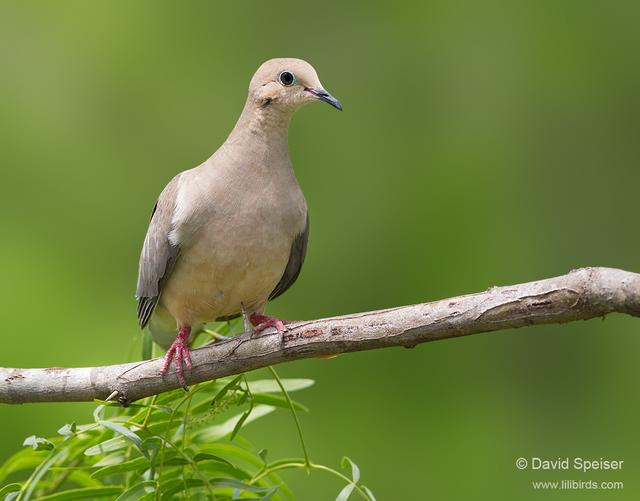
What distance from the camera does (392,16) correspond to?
22.4 ft

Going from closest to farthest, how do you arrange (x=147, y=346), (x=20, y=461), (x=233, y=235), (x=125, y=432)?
1. (x=125, y=432)
2. (x=20, y=461)
3. (x=233, y=235)
4. (x=147, y=346)

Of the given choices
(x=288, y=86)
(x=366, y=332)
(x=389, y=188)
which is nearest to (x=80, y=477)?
(x=366, y=332)

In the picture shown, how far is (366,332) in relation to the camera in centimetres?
225

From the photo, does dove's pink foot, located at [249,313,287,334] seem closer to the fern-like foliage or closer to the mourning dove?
the mourning dove

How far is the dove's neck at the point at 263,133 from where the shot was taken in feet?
10.3

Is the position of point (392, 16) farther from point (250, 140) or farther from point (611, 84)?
point (250, 140)

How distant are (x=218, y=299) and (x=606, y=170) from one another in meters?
4.37

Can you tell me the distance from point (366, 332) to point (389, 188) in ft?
14.0

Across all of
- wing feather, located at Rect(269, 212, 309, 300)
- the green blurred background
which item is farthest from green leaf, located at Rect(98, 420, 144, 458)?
the green blurred background

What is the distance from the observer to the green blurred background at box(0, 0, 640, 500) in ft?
19.6

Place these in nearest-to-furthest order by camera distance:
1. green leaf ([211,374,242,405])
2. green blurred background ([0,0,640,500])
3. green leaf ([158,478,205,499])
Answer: green leaf ([158,478,205,499]) < green leaf ([211,374,242,405]) < green blurred background ([0,0,640,500])

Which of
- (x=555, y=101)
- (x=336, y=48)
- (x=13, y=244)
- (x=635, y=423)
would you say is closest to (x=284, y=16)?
(x=336, y=48)

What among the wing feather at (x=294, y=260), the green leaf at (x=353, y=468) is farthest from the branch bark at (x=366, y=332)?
the wing feather at (x=294, y=260)

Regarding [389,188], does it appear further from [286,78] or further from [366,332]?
[366,332]
